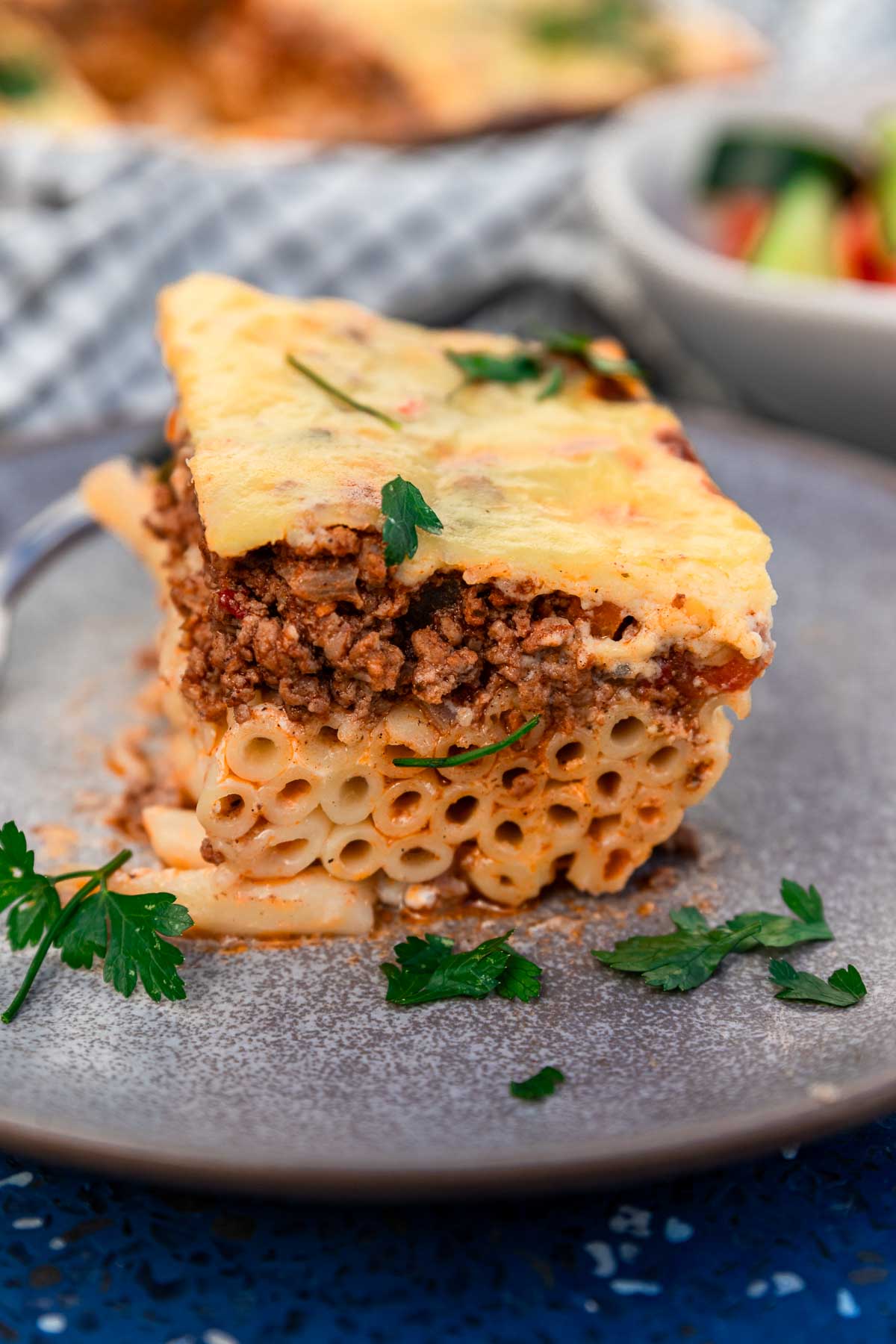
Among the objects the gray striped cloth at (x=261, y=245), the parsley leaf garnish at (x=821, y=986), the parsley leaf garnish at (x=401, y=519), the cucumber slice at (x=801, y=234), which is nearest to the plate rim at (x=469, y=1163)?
the parsley leaf garnish at (x=821, y=986)

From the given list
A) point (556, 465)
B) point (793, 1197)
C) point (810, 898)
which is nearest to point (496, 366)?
point (556, 465)

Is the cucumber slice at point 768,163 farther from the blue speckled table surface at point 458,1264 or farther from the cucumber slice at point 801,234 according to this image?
the blue speckled table surface at point 458,1264

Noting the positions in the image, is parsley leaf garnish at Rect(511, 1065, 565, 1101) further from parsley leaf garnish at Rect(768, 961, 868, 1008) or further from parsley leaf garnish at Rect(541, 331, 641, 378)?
parsley leaf garnish at Rect(541, 331, 641, 378)

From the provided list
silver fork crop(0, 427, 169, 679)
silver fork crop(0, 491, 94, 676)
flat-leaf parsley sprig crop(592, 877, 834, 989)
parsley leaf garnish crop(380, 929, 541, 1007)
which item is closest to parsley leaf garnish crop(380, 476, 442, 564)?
parsley leaf garnish crop(380, 929, 541, 1007)

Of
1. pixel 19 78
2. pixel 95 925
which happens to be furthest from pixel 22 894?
pixel 19 78

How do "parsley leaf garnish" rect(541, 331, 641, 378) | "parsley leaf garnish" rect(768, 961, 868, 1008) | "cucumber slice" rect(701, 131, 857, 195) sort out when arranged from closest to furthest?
"parsley leaf garnish" rect(768, 961, 868, 1008) → "parsley leaf garnish" rect(541, 331, 641, 378) → "cucumber slice" rect(701, 131, 857, 195)

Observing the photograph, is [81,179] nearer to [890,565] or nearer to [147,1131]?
[890,565]

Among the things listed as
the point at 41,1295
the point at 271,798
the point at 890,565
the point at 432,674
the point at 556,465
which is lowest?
the point at 890,565
